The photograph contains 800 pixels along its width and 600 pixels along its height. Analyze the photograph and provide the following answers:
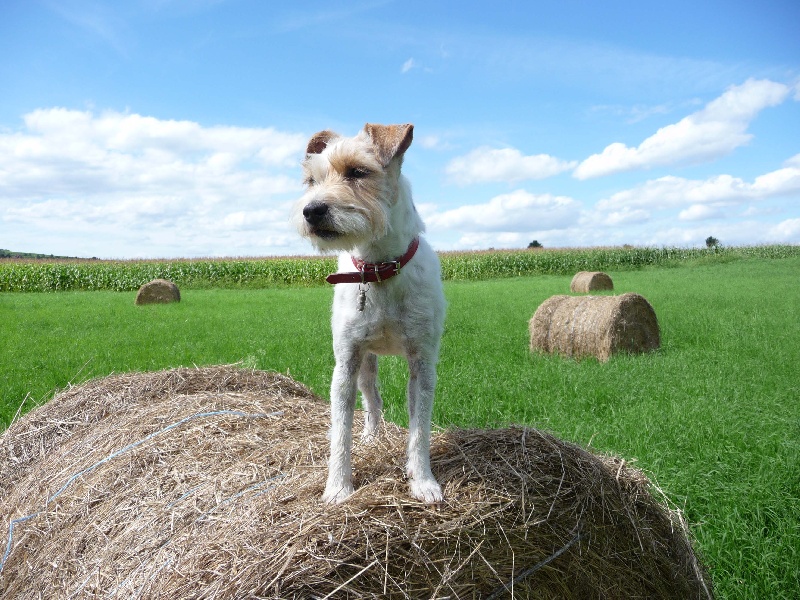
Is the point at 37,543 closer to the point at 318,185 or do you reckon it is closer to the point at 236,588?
the point at 236,588

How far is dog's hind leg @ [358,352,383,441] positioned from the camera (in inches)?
155

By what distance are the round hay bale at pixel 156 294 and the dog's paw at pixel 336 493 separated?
20944mm

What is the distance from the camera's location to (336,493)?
307cm

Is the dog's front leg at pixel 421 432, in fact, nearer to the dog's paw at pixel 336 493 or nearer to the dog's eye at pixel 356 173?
the dog's paw at pixel 336 493

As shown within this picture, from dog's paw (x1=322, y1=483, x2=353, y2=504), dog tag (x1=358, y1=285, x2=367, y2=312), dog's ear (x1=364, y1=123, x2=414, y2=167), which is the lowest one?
dog's paw (x1=322, y1=483, x2=353, y2=504)

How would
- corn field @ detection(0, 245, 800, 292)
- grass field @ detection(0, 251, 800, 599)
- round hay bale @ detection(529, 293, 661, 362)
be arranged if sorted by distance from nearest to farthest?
grass field @ detection(0, 251, 800, 599) < round hay bale @ detection(529, 293, 661, 362) < corn field @ detection(0, 245, 800, 292)

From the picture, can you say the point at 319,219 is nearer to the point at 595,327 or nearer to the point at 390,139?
the point at 390,139

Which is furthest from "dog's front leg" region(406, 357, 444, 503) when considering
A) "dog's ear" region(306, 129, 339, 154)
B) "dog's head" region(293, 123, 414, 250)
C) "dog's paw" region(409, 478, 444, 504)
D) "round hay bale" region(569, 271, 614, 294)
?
"round hay bale" region(569, 271, 614, 294)

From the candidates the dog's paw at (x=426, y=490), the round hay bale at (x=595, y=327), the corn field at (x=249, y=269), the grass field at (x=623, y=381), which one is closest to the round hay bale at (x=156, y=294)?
the grass field at (x=623, y=381)

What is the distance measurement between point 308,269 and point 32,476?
36.5 m

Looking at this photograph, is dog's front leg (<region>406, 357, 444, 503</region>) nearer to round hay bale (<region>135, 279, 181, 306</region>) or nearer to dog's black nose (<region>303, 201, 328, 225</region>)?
dog's black nose (<region>303, 201, 328, 225</region>)

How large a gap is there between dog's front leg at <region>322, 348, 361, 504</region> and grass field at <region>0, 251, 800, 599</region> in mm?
2775

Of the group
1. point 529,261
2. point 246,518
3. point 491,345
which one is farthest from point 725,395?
point 529,261

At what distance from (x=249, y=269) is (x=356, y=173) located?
39.3m
